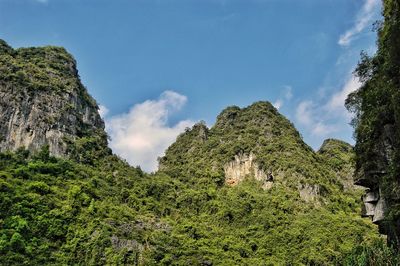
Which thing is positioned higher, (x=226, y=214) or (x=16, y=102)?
(x=16, y=102)

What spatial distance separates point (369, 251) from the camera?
13398 millimetres

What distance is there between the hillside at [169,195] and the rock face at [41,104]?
0.16m

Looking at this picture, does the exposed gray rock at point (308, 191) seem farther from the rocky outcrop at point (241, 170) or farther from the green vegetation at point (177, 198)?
the rocky outcrop at point (241, 170)

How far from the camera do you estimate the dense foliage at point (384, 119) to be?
1144cm

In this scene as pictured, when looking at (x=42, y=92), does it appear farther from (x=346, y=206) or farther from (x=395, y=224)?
(x=395, y=224)

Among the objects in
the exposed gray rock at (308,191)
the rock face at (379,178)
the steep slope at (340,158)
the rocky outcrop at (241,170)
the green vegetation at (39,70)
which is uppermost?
the green vegetation at (39,70)

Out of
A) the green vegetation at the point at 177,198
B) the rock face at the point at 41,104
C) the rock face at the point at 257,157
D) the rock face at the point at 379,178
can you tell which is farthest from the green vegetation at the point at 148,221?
the rock face at the point at 379,178

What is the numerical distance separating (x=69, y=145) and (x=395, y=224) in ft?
120

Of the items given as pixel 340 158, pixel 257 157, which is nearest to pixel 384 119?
pixel 257 157

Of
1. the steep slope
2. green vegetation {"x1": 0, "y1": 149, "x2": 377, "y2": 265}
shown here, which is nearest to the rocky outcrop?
green vegetation {"x1": 0, "y1": 149, "x2": 377, "y2": 265}

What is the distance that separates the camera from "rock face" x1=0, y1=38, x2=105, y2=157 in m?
42.7

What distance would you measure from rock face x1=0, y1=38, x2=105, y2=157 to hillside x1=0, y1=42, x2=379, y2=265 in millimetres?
158

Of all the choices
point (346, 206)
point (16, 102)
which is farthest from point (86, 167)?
point (346, 206)

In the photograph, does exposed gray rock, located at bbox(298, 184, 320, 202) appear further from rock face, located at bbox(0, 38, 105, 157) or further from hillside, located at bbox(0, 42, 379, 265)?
rock face, located at bbox(0, 38, 105, 157)
